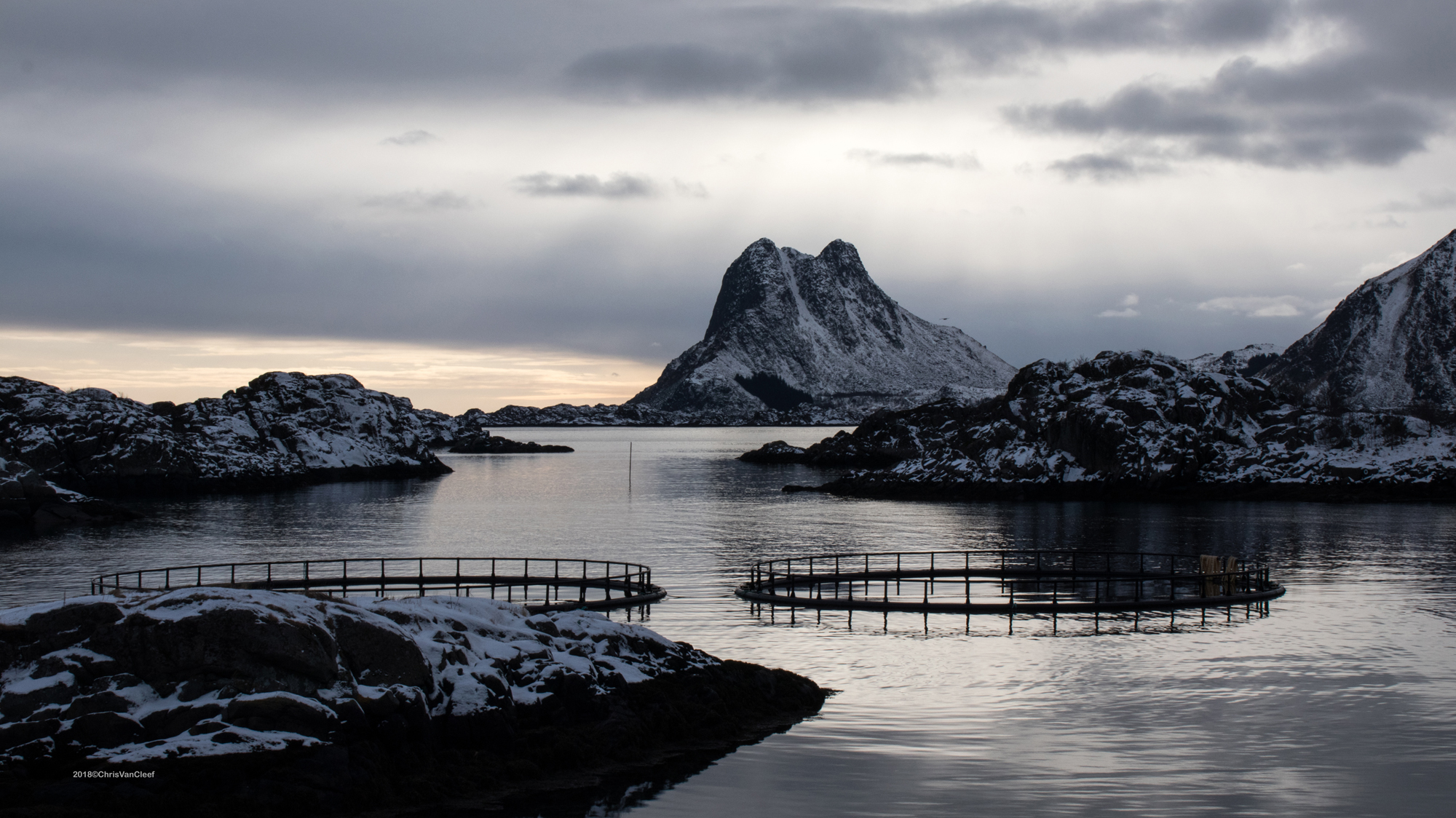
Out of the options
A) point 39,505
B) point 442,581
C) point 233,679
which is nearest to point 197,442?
point 39,505

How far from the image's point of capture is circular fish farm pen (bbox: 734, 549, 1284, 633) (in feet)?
146

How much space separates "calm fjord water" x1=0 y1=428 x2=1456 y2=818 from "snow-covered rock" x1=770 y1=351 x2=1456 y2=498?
3769 centimetres

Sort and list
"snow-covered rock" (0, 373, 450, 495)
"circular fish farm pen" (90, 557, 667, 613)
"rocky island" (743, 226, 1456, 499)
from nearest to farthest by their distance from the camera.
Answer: "circular fish farm pen" (90, 557, 667, 613) → "rocky island" (743, 226, 1456, 499) → "snow-covered rock" (0, 373, 450, 495)

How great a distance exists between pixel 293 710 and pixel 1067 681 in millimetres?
21230

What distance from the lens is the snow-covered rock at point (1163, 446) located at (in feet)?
403

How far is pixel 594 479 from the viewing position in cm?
17362

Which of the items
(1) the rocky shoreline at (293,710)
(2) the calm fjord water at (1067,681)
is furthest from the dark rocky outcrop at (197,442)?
(1) the rocky shoreline at (293,710)

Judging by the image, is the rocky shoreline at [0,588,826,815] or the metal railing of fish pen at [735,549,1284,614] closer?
the rocky shoreline at [0,588,826,815]

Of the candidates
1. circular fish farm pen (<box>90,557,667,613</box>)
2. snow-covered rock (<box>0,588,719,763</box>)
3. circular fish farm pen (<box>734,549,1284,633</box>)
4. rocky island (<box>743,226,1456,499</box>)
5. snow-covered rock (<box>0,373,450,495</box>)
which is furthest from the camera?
snow-covered rock (<box>0,373,450,495</box>)

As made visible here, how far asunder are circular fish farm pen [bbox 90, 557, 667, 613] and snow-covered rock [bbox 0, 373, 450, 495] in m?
72.4

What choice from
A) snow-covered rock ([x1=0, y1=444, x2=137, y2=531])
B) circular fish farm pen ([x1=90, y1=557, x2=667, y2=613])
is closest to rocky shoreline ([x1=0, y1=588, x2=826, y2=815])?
circular fish farm pen ([x1=90, y1=557, x2=667, y2=613])

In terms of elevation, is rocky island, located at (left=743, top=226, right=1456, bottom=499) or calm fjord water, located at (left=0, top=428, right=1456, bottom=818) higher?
rocky island, located at (left=743, top=226, right=1456, bottom=499)

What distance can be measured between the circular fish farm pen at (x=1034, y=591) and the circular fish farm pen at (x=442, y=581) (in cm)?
631

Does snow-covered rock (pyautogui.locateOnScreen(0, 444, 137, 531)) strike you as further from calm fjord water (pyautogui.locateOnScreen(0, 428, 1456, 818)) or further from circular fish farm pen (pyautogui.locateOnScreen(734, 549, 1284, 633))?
circular fish farm pen (pyautogui.locateOnScreen(734, 549, 1284, 633))
